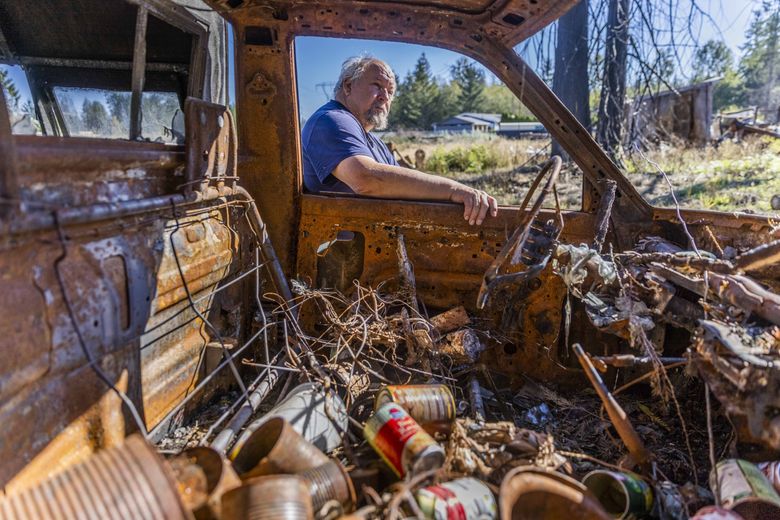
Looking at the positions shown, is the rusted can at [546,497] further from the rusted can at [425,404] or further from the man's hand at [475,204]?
the man's hand at [475,204]

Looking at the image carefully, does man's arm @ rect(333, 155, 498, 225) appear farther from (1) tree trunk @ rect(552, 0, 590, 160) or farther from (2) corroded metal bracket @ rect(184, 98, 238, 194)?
(1) tree trunk @ rect(552, 0, 590, 160)

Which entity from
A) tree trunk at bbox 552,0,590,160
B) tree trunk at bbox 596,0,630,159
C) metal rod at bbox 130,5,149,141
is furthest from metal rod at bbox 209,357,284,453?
tree trunk at bbox 552,0,590,160

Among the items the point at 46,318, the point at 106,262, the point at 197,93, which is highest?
the point at 197,93

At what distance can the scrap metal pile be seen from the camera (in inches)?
52.6

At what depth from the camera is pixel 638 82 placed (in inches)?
222

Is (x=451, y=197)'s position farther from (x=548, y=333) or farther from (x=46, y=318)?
(x=46, y=318)

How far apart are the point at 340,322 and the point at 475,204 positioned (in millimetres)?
933

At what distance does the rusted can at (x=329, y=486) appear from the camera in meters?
1.42

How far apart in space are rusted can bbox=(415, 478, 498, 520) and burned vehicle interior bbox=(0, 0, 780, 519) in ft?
0.04

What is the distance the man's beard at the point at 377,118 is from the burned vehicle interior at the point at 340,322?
0.85m

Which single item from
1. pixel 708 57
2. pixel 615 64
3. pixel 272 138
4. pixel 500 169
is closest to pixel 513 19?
pixel 272 138

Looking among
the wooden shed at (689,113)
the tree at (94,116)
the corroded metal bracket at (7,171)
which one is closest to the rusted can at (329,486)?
the corroded metal bracket at (7,171)

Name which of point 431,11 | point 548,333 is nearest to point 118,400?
point 548,333

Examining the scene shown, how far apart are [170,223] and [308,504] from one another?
120 centimetres
